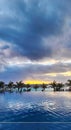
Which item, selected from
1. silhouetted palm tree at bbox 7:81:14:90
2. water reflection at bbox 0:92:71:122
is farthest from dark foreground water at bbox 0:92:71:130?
silhouetted palm tree at bbox 7:81:14:90

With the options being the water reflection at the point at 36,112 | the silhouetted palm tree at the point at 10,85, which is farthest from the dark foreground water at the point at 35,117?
the silhouetted palm tree at the point at 10,85

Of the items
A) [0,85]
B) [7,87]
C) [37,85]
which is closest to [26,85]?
[37,85]

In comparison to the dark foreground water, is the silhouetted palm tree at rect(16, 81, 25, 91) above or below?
above

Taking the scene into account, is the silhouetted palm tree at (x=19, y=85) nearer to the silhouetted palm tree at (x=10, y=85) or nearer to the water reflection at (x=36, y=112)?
the silhouetted palm tree at (x=10, y=85)

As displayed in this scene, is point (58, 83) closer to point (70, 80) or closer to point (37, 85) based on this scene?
point (70, 80)

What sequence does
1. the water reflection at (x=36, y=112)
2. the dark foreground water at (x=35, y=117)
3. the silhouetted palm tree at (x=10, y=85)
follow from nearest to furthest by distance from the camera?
the dark foreground water at (x=35, y=117) → the water reflection at (x=36, y=112) → the silhouetted palm tree at (x=10, y=85)

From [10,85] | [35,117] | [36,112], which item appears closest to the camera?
[35,117]

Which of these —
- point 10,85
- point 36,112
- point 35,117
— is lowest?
point 35,117

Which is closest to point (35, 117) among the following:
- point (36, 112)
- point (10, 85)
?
point (36, 112)

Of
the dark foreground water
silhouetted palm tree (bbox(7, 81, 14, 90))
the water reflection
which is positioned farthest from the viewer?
silhouetted palm tree (bbox(7, 81, 14, 90))

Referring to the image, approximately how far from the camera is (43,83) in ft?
352

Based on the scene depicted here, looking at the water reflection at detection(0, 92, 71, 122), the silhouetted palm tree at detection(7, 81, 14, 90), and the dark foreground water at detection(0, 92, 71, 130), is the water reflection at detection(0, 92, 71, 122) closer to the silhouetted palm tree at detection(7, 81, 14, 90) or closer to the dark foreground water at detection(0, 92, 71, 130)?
the dark foreground water at detection(0, 92, 71, 130)

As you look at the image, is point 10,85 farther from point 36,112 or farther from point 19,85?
point 36,112

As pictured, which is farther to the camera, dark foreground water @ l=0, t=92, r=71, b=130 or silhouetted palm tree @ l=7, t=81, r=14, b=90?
silhouetted palm tree @ l=7, t=81, r=14, b=90
